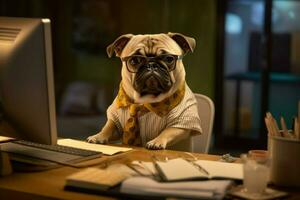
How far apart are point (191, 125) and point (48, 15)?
14.1ft

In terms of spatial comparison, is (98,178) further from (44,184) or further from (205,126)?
(205,126)

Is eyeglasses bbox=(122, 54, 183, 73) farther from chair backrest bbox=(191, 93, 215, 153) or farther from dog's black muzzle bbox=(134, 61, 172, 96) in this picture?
chair backrest bbox=(191, 93, 215, 153)

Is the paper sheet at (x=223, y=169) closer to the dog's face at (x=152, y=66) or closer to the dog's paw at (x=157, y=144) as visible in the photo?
the dog's paw at (x=157, y=144)

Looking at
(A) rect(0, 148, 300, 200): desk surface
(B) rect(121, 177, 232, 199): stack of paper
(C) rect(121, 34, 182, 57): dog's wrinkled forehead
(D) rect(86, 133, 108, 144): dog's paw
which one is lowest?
(A) rect(0, 148, 300, 200): desk surface

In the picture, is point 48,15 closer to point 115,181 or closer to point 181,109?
point 181,109

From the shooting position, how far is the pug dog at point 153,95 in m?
2.02

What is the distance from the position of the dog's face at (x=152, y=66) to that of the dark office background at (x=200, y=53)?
3.43m

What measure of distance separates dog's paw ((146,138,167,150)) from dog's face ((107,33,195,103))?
16cm

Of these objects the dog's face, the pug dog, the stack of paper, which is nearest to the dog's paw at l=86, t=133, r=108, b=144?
the pug dog

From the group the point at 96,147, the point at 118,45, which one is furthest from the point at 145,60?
the point at 96,147

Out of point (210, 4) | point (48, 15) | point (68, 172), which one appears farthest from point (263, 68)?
point (68, 172)

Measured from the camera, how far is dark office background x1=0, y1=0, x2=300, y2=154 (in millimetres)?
5531

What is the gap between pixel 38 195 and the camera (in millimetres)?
1453

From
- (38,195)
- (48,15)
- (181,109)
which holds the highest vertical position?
(48,15)
